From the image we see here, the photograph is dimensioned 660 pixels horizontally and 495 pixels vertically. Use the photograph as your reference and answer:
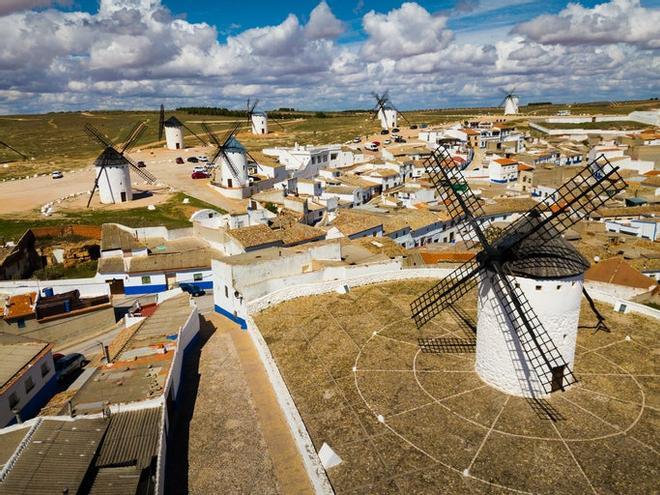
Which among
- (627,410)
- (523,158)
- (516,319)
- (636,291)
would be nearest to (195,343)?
(516,319)

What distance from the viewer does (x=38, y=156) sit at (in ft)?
299

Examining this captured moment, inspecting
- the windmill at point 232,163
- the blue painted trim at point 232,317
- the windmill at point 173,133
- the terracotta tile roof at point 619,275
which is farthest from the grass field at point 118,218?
the windmill at point 173,133

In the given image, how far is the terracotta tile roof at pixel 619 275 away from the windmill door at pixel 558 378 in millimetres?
14536

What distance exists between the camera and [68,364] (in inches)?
1038

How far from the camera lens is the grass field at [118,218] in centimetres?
4306

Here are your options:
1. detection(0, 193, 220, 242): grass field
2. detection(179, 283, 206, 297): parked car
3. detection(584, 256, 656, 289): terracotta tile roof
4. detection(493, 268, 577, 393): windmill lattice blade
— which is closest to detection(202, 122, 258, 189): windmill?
detection(0, 193, 220, 242): grass field

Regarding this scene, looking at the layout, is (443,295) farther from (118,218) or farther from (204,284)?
(118,218)

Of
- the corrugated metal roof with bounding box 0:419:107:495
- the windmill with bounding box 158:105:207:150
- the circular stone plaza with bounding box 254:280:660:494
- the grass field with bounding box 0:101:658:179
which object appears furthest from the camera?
the windmill with bounding box 158:105:207:150

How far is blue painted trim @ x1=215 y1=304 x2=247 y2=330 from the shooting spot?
1064 inches

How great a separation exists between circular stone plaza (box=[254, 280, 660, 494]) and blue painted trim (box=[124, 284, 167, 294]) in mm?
14584

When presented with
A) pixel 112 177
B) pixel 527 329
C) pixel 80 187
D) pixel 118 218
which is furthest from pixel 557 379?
pixel 80 187

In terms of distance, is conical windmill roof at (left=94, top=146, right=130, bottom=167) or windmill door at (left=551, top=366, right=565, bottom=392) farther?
conical windmill roof at (left=94, top=146, right=130, bottom=167)

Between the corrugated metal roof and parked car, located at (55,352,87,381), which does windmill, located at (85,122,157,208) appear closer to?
parked car, located at (55,352,87,381)

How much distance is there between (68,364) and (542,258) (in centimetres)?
2477
